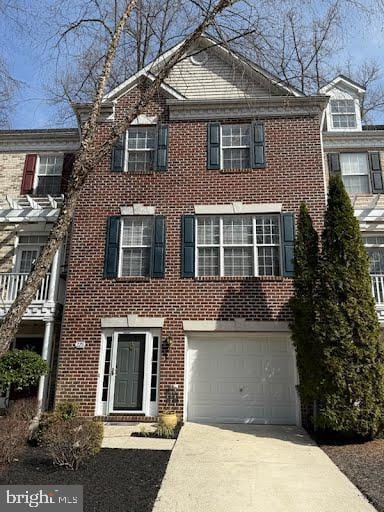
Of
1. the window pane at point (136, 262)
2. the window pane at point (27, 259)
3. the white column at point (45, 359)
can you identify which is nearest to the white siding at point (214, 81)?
the window pane at point (136, 262)

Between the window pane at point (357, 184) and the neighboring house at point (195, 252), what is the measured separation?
8.57ft

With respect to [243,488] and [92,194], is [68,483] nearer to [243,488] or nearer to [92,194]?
[243,488]

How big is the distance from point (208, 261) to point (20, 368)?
17.5ft

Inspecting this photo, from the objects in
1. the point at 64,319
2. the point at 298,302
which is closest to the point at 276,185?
the point at 298,302

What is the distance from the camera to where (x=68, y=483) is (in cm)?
600

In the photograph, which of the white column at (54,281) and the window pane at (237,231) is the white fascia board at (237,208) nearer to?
the window pane at (237,231)

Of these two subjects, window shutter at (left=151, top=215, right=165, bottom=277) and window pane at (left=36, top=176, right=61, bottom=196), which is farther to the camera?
window pane at (left=36, top=176, right=61, bottom=196)

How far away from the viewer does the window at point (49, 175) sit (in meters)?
14.4

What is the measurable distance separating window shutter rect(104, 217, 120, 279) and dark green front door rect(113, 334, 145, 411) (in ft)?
5.78

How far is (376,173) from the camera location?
1412cm

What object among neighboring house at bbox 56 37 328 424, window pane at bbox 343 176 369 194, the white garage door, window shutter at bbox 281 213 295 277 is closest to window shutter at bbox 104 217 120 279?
neighboring house at bbox 56 37 328 424

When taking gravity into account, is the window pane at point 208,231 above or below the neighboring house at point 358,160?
below

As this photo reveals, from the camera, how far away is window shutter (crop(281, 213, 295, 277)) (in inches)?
446

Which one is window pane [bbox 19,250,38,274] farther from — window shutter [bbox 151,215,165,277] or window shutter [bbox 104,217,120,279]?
window shutter [bbox 151,215,165,277]
